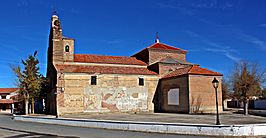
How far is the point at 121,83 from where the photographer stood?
36781mm

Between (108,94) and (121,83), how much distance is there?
2.37 m

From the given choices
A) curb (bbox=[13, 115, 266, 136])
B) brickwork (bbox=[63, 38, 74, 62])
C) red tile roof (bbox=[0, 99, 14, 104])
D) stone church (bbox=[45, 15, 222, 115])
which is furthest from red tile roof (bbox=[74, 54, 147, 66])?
red tile roof (bbox=[0, 99, 14, 104])

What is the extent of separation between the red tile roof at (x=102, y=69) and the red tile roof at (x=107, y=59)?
6.93 feet

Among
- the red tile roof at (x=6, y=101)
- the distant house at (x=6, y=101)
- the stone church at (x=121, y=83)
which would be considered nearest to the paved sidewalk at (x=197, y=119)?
the stone church at (x=121, y=83)

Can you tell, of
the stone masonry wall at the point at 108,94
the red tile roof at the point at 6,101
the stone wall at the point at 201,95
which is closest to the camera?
the stone wall at the point at 201,95

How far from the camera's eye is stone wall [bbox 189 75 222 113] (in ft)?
105

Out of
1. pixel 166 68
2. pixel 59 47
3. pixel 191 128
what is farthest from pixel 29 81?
pixel 191 128

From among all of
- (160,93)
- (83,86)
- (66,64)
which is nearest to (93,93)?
(83,86)

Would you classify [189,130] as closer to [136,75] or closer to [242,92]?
[242,92]

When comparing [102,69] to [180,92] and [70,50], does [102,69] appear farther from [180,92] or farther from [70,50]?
[180,92]

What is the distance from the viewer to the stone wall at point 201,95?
105 ft

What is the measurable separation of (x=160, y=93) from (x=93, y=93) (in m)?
9.66

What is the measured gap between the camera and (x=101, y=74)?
3609cm

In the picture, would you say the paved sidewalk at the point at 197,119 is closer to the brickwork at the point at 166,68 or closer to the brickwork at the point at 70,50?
the brickwork at the point at 166,68
